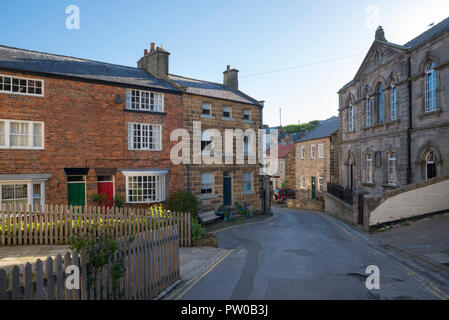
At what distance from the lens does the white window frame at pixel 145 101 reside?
20.1 meters

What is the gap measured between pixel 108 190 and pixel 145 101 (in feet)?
20.5

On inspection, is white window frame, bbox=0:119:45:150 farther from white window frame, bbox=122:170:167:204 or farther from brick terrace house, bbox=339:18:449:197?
brick terrace house, bbox=339:18:449:197

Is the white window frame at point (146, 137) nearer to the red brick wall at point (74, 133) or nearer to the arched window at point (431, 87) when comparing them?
the red brick wall at point (74, 133)

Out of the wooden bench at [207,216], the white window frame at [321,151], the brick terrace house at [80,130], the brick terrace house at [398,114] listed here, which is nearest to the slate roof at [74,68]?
the brick terrace house at [80,130]

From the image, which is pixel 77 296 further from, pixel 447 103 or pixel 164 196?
pixel 447 103

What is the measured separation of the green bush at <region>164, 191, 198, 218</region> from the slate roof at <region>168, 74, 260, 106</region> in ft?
24.6

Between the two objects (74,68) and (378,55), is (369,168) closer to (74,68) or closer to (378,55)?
(378,55)

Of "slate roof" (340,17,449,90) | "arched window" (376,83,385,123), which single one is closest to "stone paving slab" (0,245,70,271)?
"slate roof" (340,17,449,90)

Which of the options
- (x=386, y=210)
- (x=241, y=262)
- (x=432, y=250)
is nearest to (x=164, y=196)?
(x=241, y=262)

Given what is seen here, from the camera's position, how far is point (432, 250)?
11578 mm

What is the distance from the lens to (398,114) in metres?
22.2
